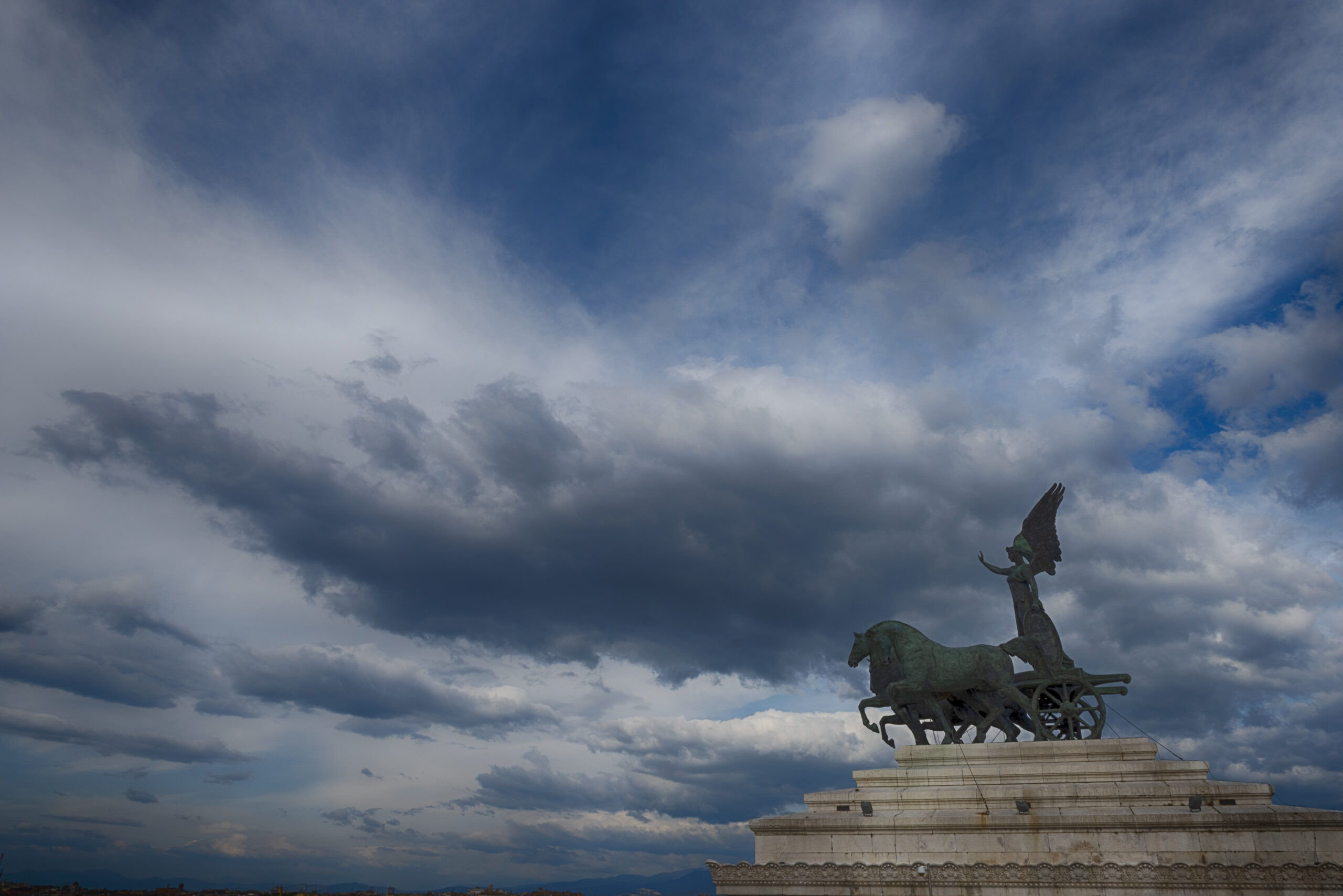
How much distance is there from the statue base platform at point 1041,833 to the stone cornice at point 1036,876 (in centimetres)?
Answer: 3

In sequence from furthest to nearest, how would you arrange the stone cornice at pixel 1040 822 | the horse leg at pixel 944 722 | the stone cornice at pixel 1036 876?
the horse leg at pixel 944 722, the stone cornice at pixel 1040 822, the stone cornice at pixel 1036 876

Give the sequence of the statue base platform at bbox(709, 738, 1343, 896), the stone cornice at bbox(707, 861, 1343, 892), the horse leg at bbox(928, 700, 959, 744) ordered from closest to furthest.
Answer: the stone cornice at bbox(707, 861, 1343, 892) < the statue base platform at bbox(709, 738, 1343, 896) < the horse leg at bbox(928, 700, 959, 744)

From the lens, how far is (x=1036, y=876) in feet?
62.6

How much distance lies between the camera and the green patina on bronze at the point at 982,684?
1014 inches

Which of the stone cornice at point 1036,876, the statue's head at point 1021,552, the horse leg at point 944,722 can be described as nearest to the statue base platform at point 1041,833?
the stone cornice at point 1036,876

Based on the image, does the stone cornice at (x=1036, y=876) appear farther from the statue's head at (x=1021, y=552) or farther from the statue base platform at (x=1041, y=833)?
the statue's head at (x=1021, y=552)

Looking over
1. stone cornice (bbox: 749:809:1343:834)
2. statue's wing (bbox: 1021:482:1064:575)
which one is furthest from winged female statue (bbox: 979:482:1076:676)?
stone cornice (bbox: 749:809:1343:834)

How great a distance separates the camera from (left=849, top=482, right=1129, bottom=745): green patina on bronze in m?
25.8

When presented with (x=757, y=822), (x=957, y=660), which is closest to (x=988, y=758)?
(x=957, y=660)

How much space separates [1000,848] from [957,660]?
671 centimetres

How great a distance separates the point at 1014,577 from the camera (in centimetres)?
2922

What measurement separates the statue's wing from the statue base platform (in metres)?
7.53

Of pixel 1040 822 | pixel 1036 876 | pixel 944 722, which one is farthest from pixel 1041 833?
pixel 944 722

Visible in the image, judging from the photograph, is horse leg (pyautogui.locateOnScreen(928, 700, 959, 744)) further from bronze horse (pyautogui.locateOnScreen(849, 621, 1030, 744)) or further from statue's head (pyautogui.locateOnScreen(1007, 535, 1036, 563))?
statue's head (pyautogui.locateOnScreen(1007, 535, 1036, 563))
